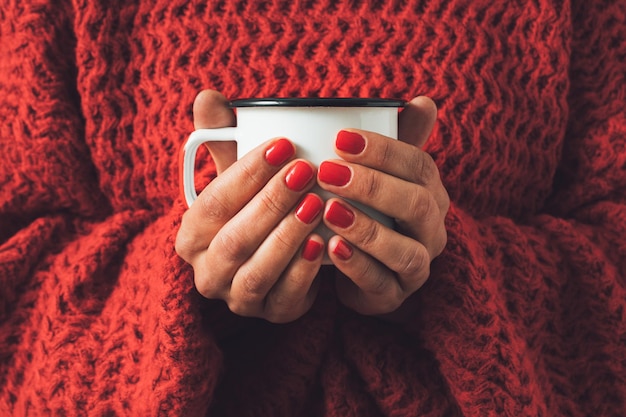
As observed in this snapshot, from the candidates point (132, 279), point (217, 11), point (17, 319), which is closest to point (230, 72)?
point (217, 11)

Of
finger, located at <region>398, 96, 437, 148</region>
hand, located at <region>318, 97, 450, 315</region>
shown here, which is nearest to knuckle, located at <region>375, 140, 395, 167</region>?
hand, located at <region>318, 97, 450, 315</region>

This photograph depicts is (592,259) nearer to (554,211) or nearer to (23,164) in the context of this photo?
(554,211)

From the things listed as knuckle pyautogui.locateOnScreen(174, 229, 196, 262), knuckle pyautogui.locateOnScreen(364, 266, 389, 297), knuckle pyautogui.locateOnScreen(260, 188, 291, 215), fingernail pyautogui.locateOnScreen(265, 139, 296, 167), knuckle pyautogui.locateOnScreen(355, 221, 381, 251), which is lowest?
knuckle pyautogui.locateOnScreen(364, 266, 389, 297)

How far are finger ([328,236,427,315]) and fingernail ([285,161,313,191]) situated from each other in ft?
→ 0.20

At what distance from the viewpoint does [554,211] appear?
872 mm

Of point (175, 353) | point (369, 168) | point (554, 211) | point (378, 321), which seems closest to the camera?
point (369, 168)

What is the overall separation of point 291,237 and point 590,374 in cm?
46

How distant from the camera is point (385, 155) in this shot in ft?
1.68

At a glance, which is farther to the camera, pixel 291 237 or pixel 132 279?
pixel 132 279

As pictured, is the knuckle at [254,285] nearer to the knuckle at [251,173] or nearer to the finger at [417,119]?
the knuckle at [251,173]

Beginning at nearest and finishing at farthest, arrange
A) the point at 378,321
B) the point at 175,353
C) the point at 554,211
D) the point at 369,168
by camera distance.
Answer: the point at 369,168 → the point at 175,353 → the point at 378,321 → the point at 554,211

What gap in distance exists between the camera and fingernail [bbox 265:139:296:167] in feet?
1.63

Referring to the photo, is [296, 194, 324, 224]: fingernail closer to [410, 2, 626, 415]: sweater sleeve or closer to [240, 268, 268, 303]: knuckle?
[240, 268, 268, 303]: knuckle

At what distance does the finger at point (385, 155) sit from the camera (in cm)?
49
